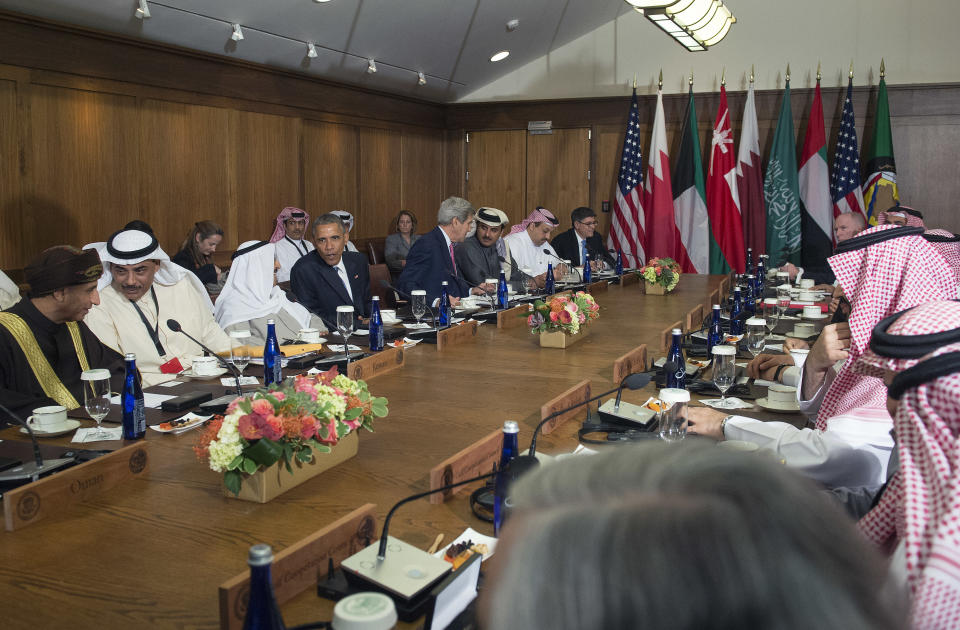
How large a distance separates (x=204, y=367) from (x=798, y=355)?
2.21 meters

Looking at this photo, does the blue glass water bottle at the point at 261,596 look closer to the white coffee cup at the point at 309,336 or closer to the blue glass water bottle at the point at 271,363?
the blue glass water bottle at the point at 271,363

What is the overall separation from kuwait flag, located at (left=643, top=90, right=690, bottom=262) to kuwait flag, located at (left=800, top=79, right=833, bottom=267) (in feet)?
4.19

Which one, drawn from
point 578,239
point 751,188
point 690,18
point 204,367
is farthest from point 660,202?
point 204,367

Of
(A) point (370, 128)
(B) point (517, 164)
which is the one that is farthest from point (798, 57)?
(A) point (370, 128)

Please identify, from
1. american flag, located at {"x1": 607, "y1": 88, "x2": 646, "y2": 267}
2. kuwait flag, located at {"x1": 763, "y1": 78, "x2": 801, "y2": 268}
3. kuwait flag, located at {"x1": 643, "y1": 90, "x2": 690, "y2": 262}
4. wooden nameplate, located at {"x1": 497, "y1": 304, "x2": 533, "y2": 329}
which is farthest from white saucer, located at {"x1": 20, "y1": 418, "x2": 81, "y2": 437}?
kuwait flag, located at {"x1": 763, "y1": 78, "x2": 801, "y2": 268}

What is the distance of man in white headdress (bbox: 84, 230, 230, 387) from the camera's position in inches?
128

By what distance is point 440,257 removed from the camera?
5.47 meters

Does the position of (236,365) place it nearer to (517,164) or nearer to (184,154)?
(184,154)

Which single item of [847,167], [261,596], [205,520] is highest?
[847,167]

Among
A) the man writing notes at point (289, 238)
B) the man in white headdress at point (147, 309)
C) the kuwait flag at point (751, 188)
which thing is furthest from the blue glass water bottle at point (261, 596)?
the kuwait flag at point (751, 188)

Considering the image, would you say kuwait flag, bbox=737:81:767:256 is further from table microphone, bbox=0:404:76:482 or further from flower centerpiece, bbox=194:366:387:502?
table microphone, bbox=0:404:76:482

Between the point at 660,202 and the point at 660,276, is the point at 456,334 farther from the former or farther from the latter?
the point at 660,202

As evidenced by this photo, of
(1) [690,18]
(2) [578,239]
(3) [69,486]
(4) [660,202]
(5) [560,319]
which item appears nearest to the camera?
(3) [69,486]

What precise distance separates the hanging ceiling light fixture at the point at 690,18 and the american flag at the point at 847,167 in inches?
94.0
